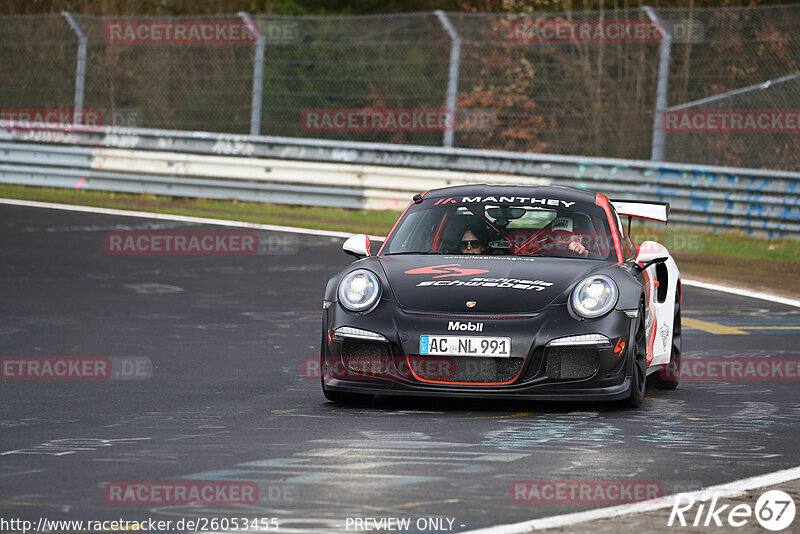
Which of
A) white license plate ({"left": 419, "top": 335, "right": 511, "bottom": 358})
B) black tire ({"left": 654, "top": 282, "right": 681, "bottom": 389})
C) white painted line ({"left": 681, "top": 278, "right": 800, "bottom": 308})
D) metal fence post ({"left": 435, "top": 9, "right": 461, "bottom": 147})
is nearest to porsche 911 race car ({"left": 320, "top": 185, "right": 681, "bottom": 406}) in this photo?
white license plate ({"left": 419, "top": 335, "right": 511, "bottom": 358})

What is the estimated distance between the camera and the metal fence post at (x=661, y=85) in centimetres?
1908

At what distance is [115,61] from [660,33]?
10.0 meters

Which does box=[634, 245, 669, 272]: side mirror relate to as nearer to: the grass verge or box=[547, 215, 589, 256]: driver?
box=[547, 215, 589, 256]: driver

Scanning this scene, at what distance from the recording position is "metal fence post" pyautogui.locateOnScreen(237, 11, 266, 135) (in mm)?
22266

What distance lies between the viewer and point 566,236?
842cm

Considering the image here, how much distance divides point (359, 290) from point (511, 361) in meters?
0.92

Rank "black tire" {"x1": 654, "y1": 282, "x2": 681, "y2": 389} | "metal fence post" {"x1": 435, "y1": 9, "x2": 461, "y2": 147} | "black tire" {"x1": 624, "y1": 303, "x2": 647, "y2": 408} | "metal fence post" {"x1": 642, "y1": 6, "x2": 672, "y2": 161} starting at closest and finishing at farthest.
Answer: "black tire" {"x1": 624, "y1": 303, "x2": 647, "y2": 408}, "black tire" {"x1": 654, "y1": 282, "x2": 681, "y2": 389}, "metal fence post" {"x1": 642, "y1": 6, "x2": 672, "y2": 161}, "metal fence post" {"x1": 435, "y1": 9, "x2": 461, "y2": 147}

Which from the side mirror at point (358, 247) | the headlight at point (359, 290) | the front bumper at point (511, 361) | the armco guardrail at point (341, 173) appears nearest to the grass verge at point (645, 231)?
the armco guardrail at point (341, 173)

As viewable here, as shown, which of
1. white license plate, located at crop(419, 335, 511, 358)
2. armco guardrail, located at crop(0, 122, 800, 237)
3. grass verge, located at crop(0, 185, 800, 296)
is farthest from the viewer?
armco guardrail, located at crop(0, 122, 800, 237)

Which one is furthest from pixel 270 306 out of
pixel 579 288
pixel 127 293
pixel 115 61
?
pixel 115 61

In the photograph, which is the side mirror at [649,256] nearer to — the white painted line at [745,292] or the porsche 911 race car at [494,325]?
the porsche 911 race car at [494,325]

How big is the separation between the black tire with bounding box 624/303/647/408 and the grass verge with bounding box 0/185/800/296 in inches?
268

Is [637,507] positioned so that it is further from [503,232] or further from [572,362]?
[503,232]

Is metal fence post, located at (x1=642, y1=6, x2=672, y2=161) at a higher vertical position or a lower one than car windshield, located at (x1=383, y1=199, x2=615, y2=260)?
higher
